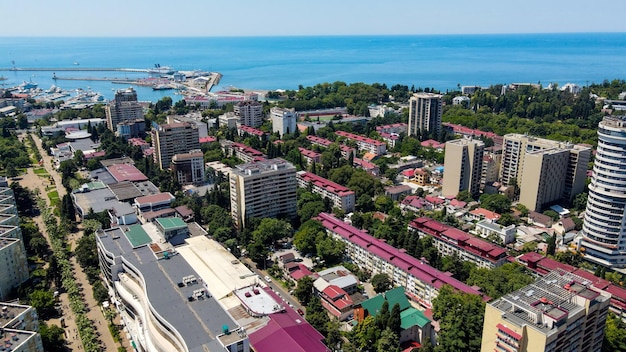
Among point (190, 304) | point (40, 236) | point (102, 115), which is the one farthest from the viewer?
point (102, 115)

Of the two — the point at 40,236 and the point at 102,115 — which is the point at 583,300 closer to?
the point at 40,236

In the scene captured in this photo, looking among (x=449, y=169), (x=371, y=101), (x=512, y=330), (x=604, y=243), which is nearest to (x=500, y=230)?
(x=604, y=243)

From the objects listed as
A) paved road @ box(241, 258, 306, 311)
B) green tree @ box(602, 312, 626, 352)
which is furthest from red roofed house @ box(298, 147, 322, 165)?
green tree @ box(602, 312, 626, 352)

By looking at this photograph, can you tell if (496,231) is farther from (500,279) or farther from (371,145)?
(371,145)

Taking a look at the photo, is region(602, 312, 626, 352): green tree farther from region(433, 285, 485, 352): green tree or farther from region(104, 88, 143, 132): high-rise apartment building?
region(104, 88, 143, 132): high-rise apartment building

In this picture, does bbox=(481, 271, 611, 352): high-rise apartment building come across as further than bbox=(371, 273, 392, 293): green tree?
No

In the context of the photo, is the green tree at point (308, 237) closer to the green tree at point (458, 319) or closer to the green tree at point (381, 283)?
the green tree at point (381, 283)

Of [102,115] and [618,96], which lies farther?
[618,96]
